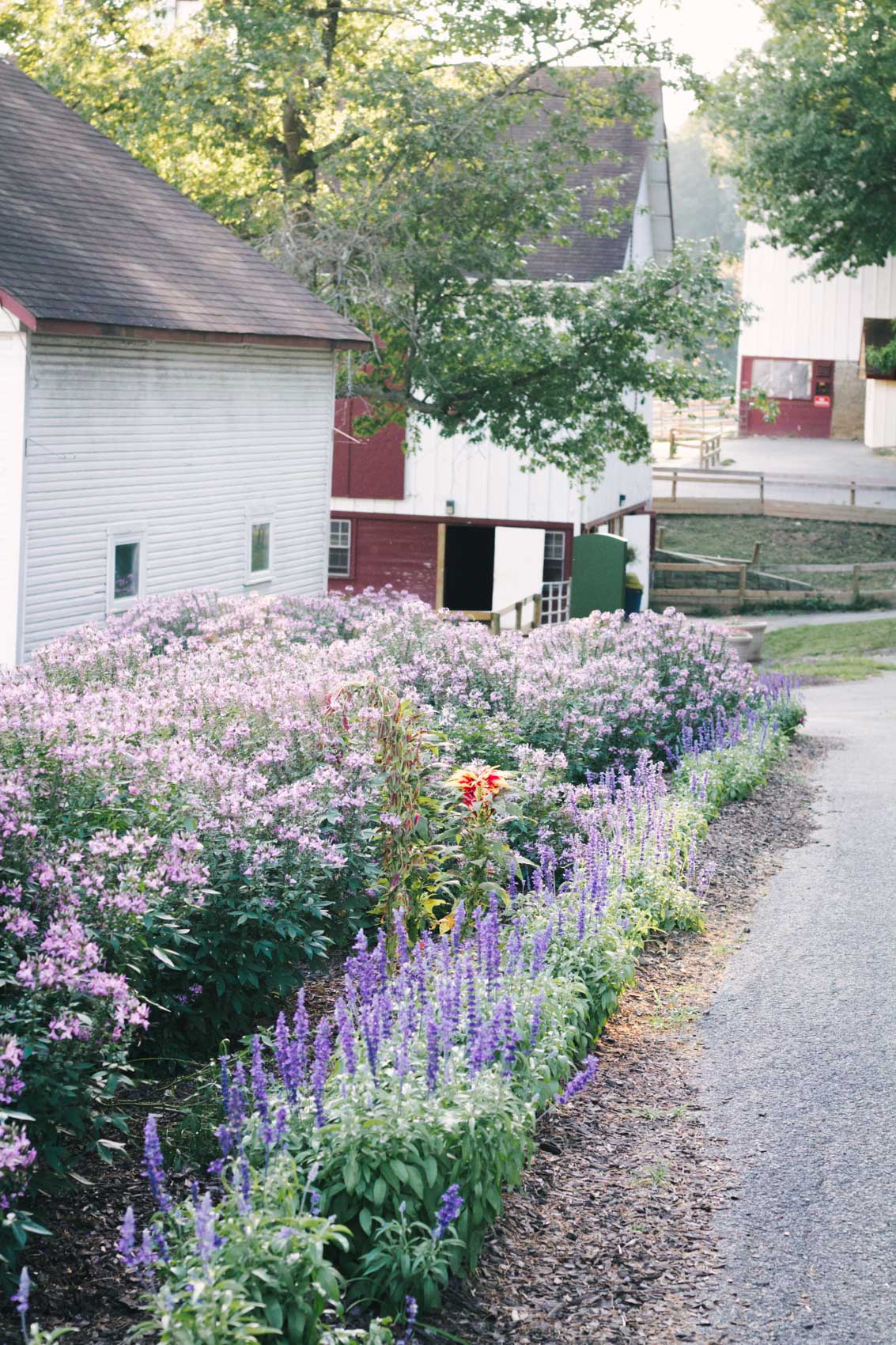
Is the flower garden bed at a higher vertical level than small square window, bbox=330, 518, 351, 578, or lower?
lower

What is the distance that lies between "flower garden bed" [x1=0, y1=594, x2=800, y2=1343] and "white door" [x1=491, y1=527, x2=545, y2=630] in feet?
51.2

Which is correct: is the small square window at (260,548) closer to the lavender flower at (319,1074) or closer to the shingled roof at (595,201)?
the shingled roof at (595,201)

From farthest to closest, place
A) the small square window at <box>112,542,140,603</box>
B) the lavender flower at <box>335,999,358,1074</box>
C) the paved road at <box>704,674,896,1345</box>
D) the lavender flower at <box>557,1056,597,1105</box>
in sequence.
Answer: the small square window at <box>112,542,140,603</box> < the lavender flower at <box>557,1056,597,1105</box> < the lavender flower at <box>335,999,358,1074</box> < the paved road at <box>704,674,896,1345</box>

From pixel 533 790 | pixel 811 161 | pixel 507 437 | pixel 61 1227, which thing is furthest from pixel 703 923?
pixel 811 161

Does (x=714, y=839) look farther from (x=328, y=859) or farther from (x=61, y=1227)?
(x=61, y=1227)

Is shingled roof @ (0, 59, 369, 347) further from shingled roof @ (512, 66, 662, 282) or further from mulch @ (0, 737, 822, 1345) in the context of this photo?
mulch @ (0, 737, 822, 1345)

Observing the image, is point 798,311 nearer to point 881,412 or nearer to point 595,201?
point 881,412

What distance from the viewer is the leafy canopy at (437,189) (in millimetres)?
21172

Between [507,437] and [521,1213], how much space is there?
17.7 metres

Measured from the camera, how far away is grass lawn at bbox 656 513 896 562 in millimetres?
37125

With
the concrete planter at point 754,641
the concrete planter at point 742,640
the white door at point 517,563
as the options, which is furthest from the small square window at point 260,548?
the white door at point 517,563

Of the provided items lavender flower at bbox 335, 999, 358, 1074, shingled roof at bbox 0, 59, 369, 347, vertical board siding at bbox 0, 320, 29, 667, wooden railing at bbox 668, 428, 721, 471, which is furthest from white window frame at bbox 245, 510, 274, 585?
wooden railing at bbox 668, 428, 721, 471

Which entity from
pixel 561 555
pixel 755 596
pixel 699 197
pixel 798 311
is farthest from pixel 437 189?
pixel 699 197

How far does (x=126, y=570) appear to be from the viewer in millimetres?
16234
